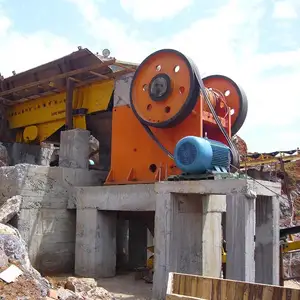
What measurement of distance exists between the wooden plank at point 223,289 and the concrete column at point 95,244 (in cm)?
606

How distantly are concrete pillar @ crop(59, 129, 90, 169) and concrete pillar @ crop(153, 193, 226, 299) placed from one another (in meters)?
4.20

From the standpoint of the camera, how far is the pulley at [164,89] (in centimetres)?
1046

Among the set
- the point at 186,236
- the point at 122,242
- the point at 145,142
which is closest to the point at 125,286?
the point at 186,236

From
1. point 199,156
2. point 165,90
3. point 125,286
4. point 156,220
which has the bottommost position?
point 125,286

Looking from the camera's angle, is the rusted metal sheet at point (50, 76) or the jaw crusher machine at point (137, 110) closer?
the jaw crusher machine at point (137, 110)

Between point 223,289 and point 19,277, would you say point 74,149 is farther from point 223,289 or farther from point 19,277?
point 223,289

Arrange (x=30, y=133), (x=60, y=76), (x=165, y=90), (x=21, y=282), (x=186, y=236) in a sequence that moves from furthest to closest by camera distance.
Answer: (x=30, y=133) < (x=60, y=76) < (x=165, y=90) < (x=186, y=236) < (x=21, y=282)

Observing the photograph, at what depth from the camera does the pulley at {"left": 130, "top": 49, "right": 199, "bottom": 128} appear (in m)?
10.5

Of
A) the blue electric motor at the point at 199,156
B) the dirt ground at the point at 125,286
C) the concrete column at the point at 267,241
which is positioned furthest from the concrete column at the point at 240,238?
the dirt ground at the point at 125,286

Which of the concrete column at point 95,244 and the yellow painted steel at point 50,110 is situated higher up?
the yellow painted steel at point 50,110

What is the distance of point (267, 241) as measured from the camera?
1003 cm

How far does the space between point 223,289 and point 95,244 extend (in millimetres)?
6532

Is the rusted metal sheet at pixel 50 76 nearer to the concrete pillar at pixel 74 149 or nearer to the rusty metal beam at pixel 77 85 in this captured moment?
the rusty metal beam at pixel 77 85

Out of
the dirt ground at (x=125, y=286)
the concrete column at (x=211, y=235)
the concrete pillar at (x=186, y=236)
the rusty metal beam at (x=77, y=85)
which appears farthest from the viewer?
the rusty metal beam at (x=77, y=85)
